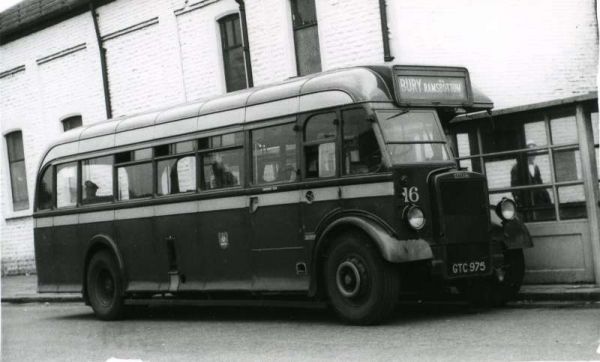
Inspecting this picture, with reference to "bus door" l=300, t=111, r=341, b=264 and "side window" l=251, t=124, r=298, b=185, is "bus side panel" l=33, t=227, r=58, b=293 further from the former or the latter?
"bus door" l=300, t=111, r=341, b=264

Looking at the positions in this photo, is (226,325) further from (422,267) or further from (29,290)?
(29,290)

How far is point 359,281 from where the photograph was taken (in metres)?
10.6

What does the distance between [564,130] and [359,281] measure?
363 cm

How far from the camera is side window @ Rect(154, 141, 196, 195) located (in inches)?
515

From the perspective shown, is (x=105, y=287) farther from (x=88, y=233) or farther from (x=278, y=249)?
(x=278, y=249)

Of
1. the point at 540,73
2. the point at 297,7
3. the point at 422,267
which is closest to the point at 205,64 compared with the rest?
the point at 297,7

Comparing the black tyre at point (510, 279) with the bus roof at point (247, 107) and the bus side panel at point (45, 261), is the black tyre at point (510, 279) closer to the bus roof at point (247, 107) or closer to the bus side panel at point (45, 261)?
the bus roof at point (247, 107)

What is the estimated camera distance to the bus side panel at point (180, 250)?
13055 mm

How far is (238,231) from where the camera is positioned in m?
12.4

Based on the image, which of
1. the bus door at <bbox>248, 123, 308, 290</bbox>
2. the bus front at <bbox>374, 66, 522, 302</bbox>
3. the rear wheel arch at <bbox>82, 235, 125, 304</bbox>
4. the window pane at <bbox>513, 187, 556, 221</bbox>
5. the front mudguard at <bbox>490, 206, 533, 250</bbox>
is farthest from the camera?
the rear wheel arch at <bbox>82, 235, 125, 304</bbox>

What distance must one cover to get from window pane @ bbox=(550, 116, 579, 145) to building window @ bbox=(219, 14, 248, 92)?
30.0ft

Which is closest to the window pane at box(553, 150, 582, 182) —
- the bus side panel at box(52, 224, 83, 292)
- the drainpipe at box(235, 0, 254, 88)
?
the bus side panel at box(52, 224, 83, 292)

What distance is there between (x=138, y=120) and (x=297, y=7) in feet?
19.6

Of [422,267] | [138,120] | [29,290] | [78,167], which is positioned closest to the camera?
[422,267]
